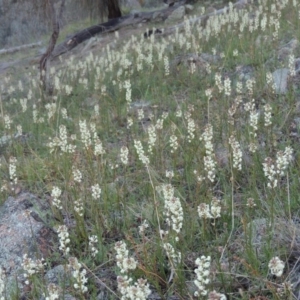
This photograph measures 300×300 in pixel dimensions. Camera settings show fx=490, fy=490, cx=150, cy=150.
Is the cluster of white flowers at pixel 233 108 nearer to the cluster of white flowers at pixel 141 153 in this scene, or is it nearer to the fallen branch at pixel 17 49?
the cluster of white flowers at pixel 141 153

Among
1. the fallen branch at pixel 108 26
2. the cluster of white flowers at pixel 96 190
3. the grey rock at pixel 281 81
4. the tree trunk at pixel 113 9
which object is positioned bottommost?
the grey rock at pixel 281 81

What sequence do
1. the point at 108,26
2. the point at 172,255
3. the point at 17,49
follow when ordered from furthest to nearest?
the point at 17,49, the point at 108,26, the point at 172,255

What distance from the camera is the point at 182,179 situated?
365 centimetres

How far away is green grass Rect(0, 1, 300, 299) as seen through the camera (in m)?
2.46

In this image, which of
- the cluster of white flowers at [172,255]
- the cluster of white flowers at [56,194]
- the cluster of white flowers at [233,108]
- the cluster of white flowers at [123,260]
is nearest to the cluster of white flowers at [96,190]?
the cluster of white flowers at [56,194]

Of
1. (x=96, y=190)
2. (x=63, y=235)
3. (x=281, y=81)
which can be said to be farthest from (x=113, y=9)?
(x=63, y=235)

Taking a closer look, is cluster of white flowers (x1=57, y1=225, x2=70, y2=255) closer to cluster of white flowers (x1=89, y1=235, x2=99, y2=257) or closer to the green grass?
the green grass

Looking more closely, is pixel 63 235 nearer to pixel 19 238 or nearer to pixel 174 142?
pixel 19 238

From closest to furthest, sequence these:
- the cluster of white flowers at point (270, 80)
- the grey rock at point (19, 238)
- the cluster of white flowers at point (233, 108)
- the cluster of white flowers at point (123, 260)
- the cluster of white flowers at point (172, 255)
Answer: the cluster of white flowers at point (123, 260), the cluster of white flowers at point (172, 255), the grey rock at point (19, 238), the cluster of white flowers at point (233, 108), the cluster of white flowers at point (270, 80)

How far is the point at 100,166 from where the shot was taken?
3828 millimetres

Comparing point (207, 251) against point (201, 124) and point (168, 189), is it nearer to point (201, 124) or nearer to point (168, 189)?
point (168, 189)

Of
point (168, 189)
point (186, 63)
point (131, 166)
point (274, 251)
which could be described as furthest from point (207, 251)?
point (186, 63)

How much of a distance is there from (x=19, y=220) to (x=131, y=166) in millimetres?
1210

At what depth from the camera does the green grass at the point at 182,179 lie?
2.46 m
